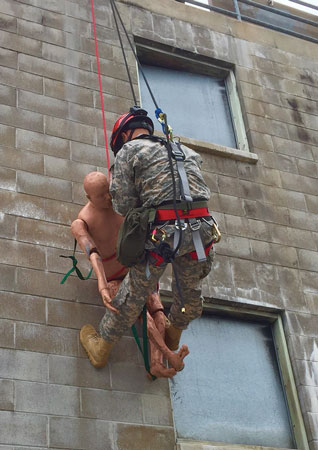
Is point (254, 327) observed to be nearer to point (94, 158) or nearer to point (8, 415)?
point (94, 158)

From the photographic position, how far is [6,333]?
678cm

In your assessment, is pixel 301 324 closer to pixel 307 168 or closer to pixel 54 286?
pixel 307 168

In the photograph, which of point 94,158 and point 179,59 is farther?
point 179,59

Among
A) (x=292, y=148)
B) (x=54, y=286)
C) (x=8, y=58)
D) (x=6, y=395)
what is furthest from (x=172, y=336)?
(x=292, y=148)

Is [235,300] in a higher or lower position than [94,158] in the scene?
lower

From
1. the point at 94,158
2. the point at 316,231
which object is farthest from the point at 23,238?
the point at 316,231

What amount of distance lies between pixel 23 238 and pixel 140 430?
6.93 feet

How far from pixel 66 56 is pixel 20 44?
563 millimetres

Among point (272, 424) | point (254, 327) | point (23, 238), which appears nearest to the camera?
point (23, 238)

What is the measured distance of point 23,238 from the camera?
740 cm

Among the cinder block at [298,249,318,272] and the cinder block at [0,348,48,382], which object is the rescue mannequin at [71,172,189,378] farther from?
the cinder block at [298,249,318,272]

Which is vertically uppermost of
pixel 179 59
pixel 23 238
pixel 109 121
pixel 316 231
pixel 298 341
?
pixel 179 59

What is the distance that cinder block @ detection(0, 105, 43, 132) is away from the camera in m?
8.09

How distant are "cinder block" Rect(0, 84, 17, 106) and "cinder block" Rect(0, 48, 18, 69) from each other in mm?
350
